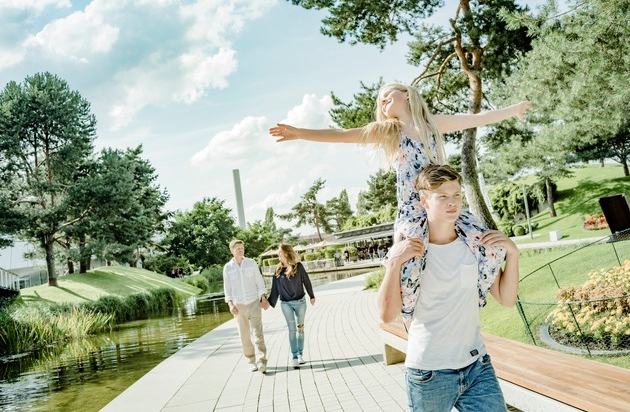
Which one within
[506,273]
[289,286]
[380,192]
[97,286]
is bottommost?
[289,286]

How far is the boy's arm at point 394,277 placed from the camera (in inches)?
86.3

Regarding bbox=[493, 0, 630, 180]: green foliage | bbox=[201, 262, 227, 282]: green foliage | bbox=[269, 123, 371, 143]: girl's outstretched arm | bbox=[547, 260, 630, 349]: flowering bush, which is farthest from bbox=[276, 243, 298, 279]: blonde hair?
bbox=[201, 262, 227, 282]: green foliage

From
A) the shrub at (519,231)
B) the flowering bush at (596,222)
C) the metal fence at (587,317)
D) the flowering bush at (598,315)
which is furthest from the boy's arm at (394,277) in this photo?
the shrub at (519,231)

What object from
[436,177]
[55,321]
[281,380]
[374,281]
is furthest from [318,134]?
[55,321]

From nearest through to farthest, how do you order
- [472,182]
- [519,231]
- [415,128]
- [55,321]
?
1. [415,128]
2. [472,182]
3. [55,321]
4. [519,231]

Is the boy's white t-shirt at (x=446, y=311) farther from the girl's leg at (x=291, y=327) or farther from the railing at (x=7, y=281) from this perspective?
the railing at (x=7, y=281)

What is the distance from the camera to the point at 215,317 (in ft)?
62.5

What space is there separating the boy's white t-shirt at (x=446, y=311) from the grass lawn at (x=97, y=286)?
24798mm

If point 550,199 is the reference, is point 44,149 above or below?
above

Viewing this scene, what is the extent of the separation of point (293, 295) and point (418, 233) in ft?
19.7

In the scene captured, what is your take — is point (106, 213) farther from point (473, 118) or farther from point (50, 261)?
point (473, 118)

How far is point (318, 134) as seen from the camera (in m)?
2.80

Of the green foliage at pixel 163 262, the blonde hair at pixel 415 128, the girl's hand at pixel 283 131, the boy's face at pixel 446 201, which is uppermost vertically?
the green foliage at pixel 163 262

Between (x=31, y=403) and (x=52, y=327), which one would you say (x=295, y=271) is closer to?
(x=31, y=403)
